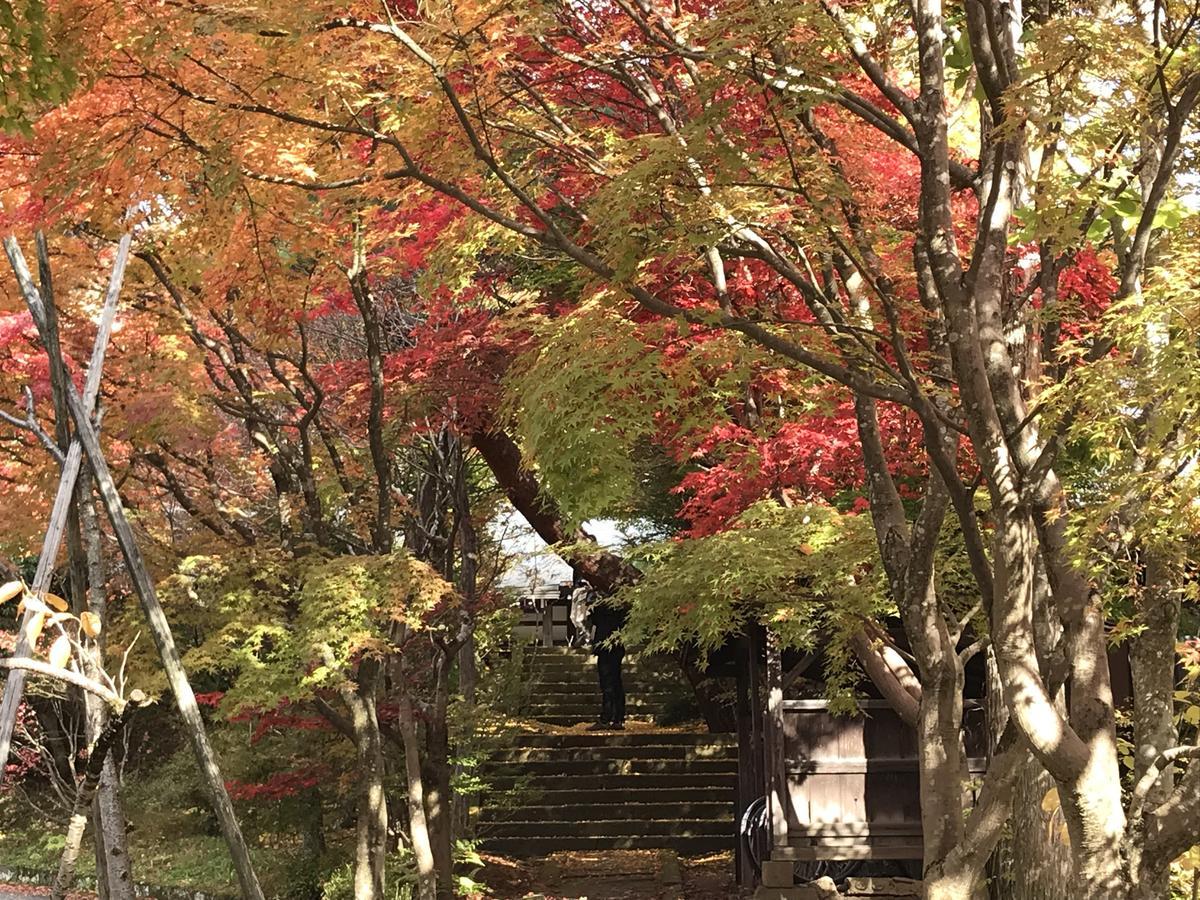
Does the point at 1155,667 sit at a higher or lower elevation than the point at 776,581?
lower

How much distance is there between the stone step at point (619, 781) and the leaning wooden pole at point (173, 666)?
7.74m

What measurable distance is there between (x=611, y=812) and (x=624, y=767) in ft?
2.56

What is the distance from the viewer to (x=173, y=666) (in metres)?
8.88

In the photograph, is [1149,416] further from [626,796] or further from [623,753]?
[623,753]

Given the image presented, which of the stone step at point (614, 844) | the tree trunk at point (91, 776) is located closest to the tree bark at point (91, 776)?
the tree trunk at point (91, 776)

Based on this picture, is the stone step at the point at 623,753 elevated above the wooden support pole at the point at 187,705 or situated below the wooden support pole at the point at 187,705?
below

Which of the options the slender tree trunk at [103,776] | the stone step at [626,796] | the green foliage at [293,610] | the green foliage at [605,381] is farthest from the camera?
the stone step at [626,796]

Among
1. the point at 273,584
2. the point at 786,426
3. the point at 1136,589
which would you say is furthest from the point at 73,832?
the point at 1136,589

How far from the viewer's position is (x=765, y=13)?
5484 millimetres

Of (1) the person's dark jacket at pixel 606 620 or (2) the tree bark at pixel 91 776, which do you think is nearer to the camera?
(2) the tree bark at pixel 91 776

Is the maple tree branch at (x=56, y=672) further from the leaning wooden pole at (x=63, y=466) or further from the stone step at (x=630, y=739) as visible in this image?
the stone step at (x=630, y=739)

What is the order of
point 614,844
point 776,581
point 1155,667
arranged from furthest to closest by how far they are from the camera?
point 614,844
point 776,581
point 1155,667

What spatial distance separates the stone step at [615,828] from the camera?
52.6 ft

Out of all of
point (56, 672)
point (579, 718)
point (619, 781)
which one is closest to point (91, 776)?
point (56, 672)
